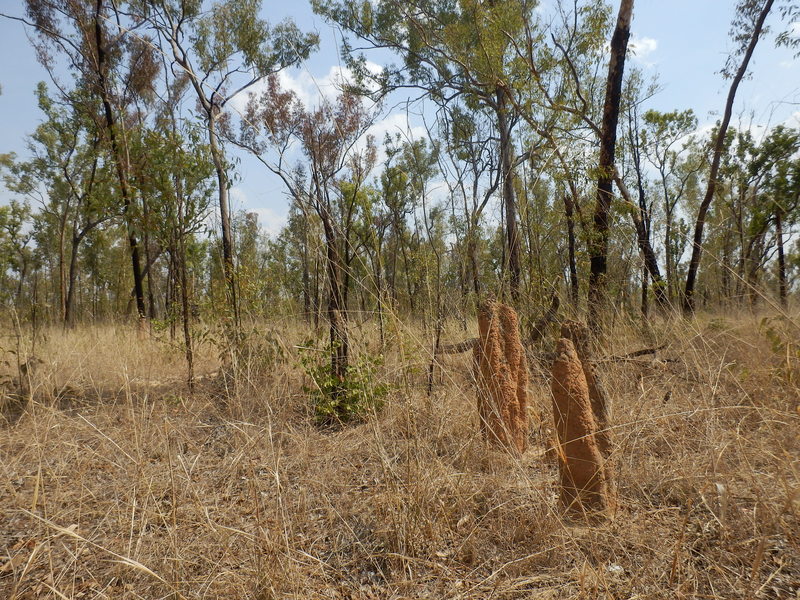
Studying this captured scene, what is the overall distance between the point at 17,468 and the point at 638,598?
3.76 metres

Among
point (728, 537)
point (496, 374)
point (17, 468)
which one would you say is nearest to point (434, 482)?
point (496, 374)

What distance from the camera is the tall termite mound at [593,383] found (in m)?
2.25

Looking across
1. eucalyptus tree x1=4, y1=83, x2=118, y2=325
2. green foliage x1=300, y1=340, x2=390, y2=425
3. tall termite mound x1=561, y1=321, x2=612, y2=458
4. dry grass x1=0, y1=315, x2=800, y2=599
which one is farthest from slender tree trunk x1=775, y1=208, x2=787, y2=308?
eucalyptus tree x1=4, y1=83, x2=118, y2=325

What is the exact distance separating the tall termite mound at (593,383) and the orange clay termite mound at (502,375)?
521 mm

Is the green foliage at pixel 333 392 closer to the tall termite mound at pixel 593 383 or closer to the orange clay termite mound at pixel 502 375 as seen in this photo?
the orange clay termite mound at pixel 502 375

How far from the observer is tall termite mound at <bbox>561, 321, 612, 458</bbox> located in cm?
225

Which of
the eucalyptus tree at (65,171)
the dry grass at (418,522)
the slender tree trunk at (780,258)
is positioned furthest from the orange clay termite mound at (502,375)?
the eucalyptus tree at (65,171)

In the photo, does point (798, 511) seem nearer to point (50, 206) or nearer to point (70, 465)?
point (70, 465)

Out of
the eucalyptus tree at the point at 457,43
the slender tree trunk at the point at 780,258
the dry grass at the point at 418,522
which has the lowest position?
the dry grass at the point at 418,522

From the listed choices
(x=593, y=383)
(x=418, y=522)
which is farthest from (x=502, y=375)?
(x=418, y=522)

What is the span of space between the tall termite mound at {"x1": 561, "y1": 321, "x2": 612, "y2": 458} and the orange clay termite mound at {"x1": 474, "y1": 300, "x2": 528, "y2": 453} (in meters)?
0.52

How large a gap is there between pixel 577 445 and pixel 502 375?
875 mm

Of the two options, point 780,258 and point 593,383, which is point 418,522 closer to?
point 593,383

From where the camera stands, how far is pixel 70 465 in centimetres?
314
